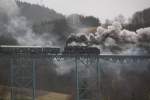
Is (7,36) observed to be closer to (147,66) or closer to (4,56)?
(4,56)

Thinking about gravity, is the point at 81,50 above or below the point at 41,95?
above

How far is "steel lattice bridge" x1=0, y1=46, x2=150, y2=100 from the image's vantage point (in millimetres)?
4992

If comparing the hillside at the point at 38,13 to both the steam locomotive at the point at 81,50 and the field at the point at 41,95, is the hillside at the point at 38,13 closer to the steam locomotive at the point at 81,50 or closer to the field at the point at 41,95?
the steam locomotive at the point at 81,50

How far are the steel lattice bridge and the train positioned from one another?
0.19ft

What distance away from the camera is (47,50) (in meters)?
5.10

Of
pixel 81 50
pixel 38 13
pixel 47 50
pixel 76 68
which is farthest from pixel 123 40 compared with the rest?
pixel 38 13

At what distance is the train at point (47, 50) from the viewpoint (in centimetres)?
505

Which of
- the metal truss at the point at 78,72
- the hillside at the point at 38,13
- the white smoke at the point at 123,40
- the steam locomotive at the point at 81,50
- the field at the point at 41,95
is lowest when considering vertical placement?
the field at the point at 41,95

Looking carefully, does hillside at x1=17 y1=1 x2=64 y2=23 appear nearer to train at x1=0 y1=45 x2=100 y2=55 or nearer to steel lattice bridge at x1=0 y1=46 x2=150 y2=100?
train at x1=0 y1=45 x2=100 y2=55

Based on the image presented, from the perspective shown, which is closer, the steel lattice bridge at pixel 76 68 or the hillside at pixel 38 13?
the steel lattice bridge at pixel 76 68

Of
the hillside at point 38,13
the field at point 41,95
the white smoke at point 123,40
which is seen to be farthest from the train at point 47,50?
the field at point 41,95

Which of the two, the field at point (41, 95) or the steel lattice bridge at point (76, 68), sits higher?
the steel lattice bridge at point (76, 68)

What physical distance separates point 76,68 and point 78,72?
Answer: 0.09 meters

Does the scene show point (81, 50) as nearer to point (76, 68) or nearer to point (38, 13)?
point (76, 68)
